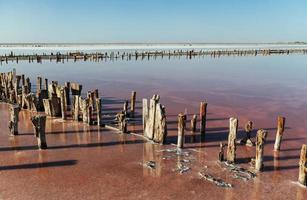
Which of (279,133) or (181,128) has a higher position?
(181,128)

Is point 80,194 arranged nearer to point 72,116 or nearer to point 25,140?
point 25,140

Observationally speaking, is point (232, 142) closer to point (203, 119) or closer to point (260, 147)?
point (260, 147)

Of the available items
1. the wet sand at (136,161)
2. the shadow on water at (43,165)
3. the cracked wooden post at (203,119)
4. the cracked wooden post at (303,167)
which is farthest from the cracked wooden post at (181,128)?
the cracked wooden post at (303,167)

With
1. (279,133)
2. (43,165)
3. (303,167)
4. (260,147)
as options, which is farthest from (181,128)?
(43,165)

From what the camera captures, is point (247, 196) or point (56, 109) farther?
point (56, 109)

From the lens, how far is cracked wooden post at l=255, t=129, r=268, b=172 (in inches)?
420

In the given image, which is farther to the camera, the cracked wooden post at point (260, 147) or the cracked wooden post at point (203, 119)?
the cracked wooden post at point (203, 119)

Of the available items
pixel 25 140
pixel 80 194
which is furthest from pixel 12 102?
pixel 80 194

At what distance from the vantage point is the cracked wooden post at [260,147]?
10664 mm

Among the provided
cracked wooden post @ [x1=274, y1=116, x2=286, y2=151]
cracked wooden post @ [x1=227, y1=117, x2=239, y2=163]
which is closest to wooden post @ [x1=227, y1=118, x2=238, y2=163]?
cracked wooden post @ [x1=227, y1=117, x2=239, y2=163]

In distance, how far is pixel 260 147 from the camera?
10836 mm

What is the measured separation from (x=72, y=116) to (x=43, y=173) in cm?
673

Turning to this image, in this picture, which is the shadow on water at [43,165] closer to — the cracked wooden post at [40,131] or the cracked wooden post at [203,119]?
the cracked wooden post at [40,131]

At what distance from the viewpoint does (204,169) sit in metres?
11.1
